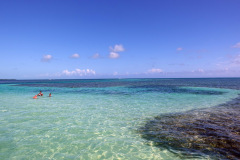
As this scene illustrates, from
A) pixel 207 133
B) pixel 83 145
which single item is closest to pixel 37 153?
pixel 83 145

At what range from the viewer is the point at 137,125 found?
39.3 feet

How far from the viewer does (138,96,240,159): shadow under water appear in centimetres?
773

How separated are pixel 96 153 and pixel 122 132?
313 centimetres

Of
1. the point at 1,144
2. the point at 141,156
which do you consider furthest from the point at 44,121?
the point at 141,156

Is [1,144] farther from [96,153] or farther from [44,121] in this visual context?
[96,153]

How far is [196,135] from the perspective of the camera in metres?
9.75

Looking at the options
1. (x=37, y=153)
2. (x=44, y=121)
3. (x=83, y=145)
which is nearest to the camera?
(x=37, y=153)

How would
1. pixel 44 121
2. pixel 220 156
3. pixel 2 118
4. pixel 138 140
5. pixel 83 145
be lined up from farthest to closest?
1. pixel 2 118
2. pixel 44 121
3. pixel 138 140
4. pixel 83 145
5. pixel 220 156

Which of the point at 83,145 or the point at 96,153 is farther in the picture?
the point at 83,145

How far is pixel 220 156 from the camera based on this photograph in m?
7.29

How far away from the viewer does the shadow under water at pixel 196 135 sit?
7.73 meters

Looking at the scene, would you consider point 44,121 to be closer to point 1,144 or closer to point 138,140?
point 1,144

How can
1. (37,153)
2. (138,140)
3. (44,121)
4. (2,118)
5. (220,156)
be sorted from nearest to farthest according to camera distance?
(220,156)
(37,153)
(138,140)
(44,121)
(2,118)

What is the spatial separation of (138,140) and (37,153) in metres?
5.76
